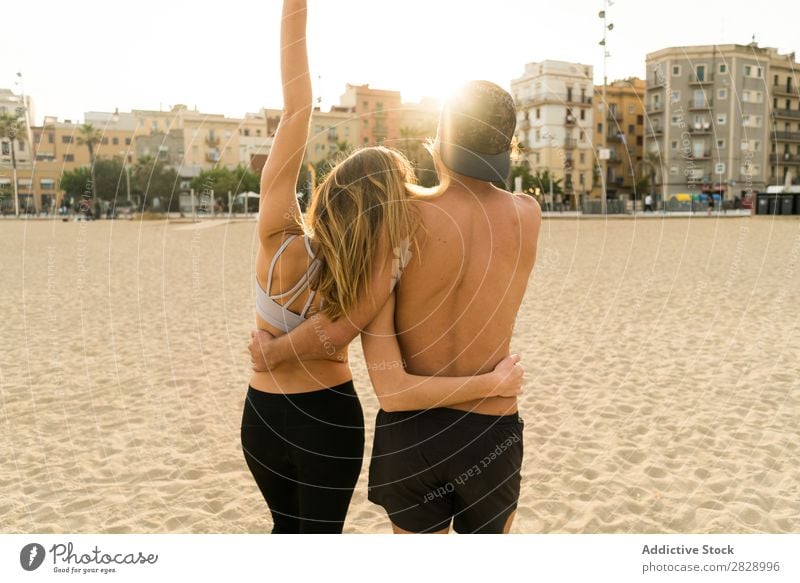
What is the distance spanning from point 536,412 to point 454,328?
457 centimetres

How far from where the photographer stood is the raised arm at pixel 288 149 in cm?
193

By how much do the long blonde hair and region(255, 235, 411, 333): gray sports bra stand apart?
2.3 inches

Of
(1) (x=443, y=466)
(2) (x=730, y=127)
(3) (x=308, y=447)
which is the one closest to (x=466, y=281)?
(1) (x=443, y=466)

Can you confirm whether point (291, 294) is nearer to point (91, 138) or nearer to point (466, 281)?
point (466, 281)

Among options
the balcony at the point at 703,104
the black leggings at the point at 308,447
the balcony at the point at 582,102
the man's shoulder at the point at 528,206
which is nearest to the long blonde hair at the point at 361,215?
the man's shoulder at the point at 528,206

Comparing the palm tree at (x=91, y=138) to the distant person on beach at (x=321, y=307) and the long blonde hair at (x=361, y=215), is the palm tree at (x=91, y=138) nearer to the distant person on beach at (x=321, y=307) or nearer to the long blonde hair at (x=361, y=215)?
the distant person on beach at (x=321, y=307)

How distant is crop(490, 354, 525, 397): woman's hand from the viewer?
208 cm

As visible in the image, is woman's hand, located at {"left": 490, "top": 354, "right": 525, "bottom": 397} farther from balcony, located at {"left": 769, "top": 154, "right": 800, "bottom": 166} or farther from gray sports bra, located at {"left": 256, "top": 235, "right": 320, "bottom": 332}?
balcony, located at {"left": 769, "top": 154, "right": 800, "bottom": 166}

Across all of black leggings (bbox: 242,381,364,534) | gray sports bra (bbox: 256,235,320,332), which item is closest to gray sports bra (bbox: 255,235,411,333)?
gray sports bra (bbox: 256,235,320,332)

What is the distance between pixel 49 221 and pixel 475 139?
208 ft

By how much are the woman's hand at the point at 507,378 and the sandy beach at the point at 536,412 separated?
193cm

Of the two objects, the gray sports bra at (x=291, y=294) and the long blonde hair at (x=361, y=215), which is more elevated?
the long blonde hair at (x=361, y=215)

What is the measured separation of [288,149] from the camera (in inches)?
76.4

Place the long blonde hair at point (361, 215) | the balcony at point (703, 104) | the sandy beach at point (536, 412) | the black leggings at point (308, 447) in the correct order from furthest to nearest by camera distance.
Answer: the balcony at point (703, 104) → the sandy beach at point (536, 412) → the black leggings at point (308, 447) → the long blonde hair at point (361, 215)
